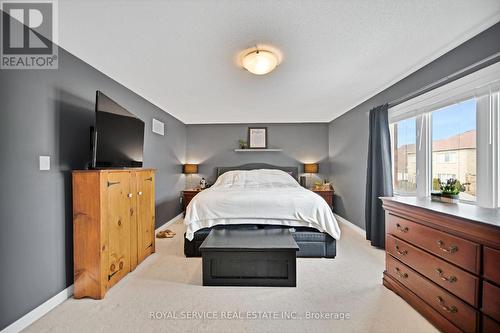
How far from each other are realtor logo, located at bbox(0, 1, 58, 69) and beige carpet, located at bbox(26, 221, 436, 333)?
2.05 metres

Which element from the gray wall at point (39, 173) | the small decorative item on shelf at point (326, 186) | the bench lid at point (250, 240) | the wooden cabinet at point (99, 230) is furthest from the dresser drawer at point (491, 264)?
the small decorative item on shelf at point (326, 186)

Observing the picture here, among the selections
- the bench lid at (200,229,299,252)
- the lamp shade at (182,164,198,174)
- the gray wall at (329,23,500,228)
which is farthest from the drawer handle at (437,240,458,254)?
the lamp shade at (182,164,198,174)

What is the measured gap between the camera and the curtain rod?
5.55ft

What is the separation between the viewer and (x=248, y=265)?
7.04ft

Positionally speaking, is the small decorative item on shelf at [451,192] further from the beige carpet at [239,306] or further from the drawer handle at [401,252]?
the beige carpet at [239,306]

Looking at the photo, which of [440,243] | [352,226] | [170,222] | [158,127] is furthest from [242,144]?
[440,243]

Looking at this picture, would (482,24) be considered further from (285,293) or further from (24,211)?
(24,211)

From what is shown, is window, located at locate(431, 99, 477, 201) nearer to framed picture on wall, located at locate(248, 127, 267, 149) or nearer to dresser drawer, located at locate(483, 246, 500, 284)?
dresser drawer, located at locate(483, 246, 500, 284)

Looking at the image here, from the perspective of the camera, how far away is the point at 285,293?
2.01 meters

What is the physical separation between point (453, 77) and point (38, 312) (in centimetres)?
421

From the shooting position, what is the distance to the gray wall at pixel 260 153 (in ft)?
17.4

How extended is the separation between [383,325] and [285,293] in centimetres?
79

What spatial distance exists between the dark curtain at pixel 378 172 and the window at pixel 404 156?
0.84 feet

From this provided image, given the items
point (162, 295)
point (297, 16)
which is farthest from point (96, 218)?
point (297, 16)
